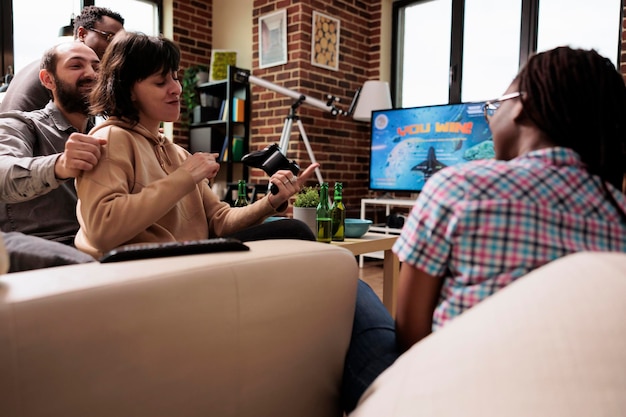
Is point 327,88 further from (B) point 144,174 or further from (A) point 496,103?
(A) point 496,103

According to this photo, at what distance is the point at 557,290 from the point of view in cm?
54

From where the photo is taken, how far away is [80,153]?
104 cm

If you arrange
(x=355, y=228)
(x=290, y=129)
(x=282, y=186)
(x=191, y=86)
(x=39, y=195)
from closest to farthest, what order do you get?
(x=39, y=195)
(x=282, y=186)
(x=355, y=228)
(x=290, y=129)
(x=191, y=86)

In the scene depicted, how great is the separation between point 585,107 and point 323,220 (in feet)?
3.61

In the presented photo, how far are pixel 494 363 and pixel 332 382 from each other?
1.10ft

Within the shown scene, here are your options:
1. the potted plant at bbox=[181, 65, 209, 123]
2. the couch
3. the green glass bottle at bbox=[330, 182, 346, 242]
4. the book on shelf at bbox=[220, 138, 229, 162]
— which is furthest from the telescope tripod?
the couch

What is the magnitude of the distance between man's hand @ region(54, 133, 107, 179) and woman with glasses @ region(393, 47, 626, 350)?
0.73 metres

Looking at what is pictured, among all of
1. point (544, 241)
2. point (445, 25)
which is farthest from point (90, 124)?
point (445, 25)

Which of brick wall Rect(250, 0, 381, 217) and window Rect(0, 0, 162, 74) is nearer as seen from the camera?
window Rect(0, 0, 162, 74)

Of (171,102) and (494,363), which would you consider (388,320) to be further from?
(171,102)

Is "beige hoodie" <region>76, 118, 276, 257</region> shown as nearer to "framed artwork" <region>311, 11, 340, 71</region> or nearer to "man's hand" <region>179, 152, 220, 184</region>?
"man's hand" <region>179, 152, 220, 184</region>

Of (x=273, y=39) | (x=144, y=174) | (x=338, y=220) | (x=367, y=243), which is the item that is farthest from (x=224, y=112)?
(x=144, y=174)

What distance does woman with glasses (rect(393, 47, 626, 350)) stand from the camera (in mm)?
622

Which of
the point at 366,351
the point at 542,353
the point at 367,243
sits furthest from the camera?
the point at 367,243
